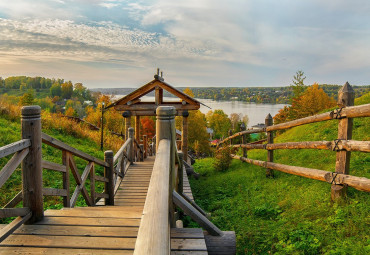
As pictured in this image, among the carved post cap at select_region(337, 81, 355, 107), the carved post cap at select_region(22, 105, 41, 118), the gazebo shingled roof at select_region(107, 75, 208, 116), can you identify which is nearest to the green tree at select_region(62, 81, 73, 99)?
the gazebo shingled roof at select_region(107, 75, 208, 116)

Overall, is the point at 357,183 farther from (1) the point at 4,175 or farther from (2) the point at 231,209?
(1) the point at 4,175

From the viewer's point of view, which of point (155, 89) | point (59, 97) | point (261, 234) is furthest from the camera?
A: point (59, 97)

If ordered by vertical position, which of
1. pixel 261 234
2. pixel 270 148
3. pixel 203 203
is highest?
pixel 270 148

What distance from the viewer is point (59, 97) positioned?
121 metres

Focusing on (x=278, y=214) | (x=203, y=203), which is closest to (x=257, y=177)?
(x=203, y=203)

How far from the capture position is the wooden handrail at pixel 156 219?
100 cm

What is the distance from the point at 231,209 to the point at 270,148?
2.17 meters

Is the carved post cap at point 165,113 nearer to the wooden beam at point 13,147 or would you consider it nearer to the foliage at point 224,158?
the wooden beam at point 13,147

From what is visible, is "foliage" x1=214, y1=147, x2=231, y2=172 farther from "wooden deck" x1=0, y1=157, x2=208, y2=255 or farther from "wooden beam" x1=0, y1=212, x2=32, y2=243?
"wooden beam" x1=0, y1=212, x2=32, y2=243

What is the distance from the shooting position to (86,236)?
2559 millimetres

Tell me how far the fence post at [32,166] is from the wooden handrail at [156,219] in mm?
1820

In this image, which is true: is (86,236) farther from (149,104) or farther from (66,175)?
(149,104)

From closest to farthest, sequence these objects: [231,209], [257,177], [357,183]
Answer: [357,183] → [231,209] → [257,177]

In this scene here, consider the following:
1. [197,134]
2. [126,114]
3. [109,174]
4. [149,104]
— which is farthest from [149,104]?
[197,134]
